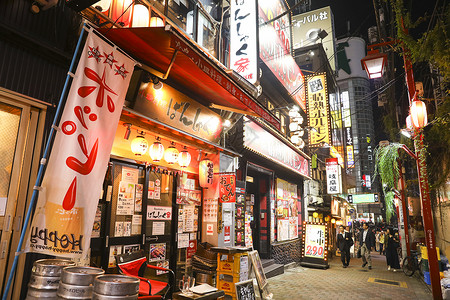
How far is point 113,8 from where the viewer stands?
21.6ft

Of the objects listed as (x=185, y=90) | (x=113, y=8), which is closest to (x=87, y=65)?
(x=113, y=8)

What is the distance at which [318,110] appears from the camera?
742 inches

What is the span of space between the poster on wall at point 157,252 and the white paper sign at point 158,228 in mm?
331

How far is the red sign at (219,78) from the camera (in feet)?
17.4

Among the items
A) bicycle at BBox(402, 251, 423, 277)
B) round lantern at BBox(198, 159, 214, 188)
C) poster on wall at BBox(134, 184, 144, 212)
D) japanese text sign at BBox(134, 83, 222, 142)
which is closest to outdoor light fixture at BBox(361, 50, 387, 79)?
japanese text sign at BBox(134, 83, 222, 142)

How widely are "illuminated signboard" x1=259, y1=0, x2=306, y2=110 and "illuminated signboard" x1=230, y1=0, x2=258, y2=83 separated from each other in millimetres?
1792

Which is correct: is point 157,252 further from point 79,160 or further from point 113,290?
point 113,290

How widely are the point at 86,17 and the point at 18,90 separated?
2.09 metres

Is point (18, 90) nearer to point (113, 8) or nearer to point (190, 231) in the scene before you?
point (113, 8)

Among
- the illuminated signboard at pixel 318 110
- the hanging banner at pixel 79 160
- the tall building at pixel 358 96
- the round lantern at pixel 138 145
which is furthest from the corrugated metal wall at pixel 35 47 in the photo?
the tall building at pixel 358 96

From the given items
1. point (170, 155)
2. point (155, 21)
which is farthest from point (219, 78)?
point (170, 155)

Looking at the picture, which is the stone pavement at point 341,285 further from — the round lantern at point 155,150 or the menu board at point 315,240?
the round lantern at point 155,150

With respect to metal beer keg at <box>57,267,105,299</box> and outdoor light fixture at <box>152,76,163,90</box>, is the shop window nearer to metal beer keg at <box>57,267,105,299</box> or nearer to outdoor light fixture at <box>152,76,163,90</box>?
metal beer keg at <box>57,267,105,299</box>

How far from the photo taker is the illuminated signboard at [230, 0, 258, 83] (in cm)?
1062
